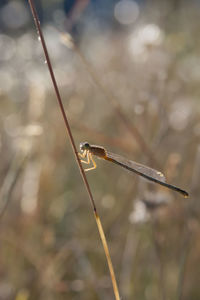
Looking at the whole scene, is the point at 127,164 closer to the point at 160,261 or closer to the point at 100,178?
the point at 160,261

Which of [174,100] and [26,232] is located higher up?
[174,100]

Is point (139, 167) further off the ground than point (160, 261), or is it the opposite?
point (139, 167)

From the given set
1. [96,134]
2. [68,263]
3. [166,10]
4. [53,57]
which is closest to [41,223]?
[68,263]

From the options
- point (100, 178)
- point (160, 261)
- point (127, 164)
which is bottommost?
point (160, 261)

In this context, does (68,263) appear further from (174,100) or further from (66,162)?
(174,100)

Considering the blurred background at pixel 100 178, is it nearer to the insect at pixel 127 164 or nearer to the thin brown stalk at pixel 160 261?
the thin brown stalk at pixel 160 261

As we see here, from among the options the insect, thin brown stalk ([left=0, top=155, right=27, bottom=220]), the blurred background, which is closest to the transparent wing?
the insect

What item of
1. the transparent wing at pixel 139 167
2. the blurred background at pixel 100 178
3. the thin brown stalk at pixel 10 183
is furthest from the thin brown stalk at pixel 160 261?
the thin brown stalk at pixel 10 183

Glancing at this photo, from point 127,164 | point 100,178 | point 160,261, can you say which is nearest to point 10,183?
point 127,164
